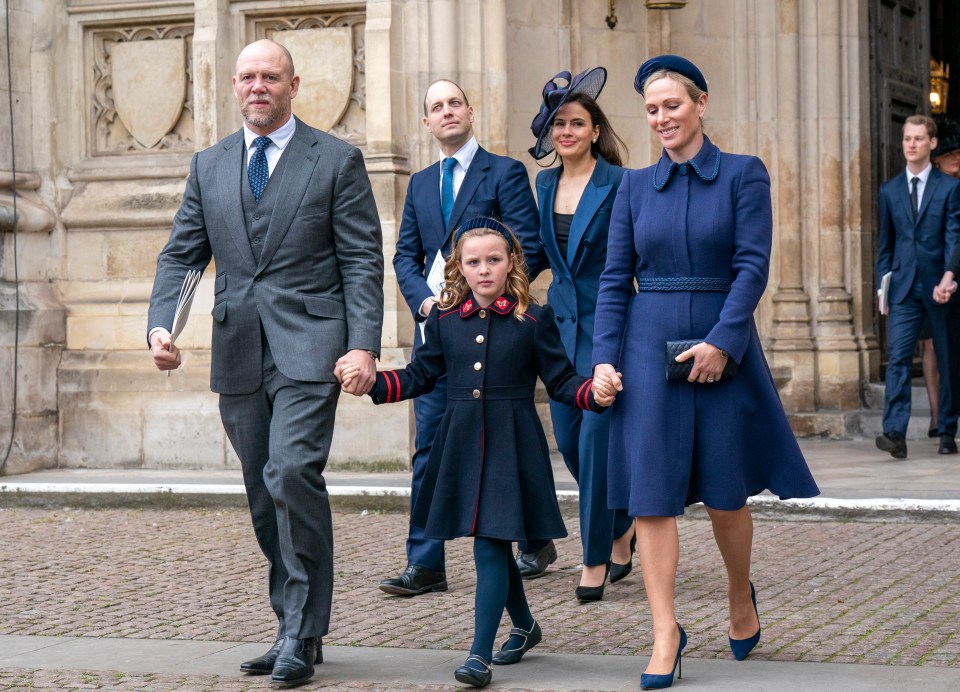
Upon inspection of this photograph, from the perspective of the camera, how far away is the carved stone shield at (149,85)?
11.4m

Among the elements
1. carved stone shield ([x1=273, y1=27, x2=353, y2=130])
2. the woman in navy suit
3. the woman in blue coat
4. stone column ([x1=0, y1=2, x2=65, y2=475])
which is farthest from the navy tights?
stone column ([x1=0, y1=2, x2=65, y2=475])

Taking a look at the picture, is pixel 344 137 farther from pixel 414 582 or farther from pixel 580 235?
pixel 414 582

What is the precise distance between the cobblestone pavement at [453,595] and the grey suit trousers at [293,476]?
318 millimetres

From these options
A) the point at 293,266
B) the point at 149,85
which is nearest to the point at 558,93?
the point at 293,266

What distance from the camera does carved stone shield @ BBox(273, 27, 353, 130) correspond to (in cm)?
1088

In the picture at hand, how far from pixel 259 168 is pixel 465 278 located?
2.51 feet

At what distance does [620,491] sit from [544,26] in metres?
6.65

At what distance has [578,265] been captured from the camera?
6.85 metres

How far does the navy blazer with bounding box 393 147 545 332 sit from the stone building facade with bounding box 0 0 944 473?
10.8ft

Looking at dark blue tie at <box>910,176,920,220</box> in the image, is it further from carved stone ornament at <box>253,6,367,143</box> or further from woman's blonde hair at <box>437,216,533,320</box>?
woman's blonde hair at <box>437,216,533,320</box>

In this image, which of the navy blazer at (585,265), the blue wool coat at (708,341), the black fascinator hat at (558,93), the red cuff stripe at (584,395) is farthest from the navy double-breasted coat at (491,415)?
the black fascinator hat at (558,93)

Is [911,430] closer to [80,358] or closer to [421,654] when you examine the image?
[80,358]

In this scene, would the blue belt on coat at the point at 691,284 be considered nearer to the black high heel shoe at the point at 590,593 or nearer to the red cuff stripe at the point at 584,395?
the red cuff stripe at the point at 584,395

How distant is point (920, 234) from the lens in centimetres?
1070
